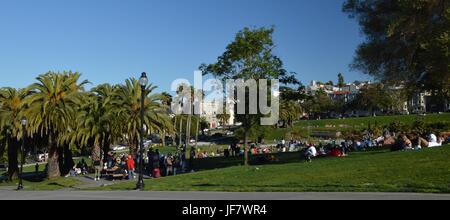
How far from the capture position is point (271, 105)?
30.8m

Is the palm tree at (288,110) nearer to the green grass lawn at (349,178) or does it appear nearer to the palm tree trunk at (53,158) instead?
the green grass lawn at (349,178)

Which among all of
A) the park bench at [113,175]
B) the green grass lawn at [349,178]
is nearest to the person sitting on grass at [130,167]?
the park bench at [113,175]

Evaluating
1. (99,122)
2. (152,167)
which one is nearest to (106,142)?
(99,122)

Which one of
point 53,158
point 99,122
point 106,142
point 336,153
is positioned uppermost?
point 99,122

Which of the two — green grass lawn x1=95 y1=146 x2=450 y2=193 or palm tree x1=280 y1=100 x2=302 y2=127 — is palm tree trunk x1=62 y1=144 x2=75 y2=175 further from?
green grass lawn x1=95 y1=146 x2=450 y2=193

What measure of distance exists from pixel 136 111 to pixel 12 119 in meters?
9.26

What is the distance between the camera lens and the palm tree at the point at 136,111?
133ft

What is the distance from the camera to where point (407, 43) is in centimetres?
2866

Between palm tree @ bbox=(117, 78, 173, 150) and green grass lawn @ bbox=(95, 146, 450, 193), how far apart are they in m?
17.9

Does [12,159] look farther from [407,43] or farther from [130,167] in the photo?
[407,43]

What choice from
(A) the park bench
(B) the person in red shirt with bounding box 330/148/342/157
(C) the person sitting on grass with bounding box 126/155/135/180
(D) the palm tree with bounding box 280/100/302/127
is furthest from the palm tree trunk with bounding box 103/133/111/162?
(B) the person in red shirt with bounding box 330/148/342/157

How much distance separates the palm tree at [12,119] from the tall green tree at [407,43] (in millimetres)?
24784
